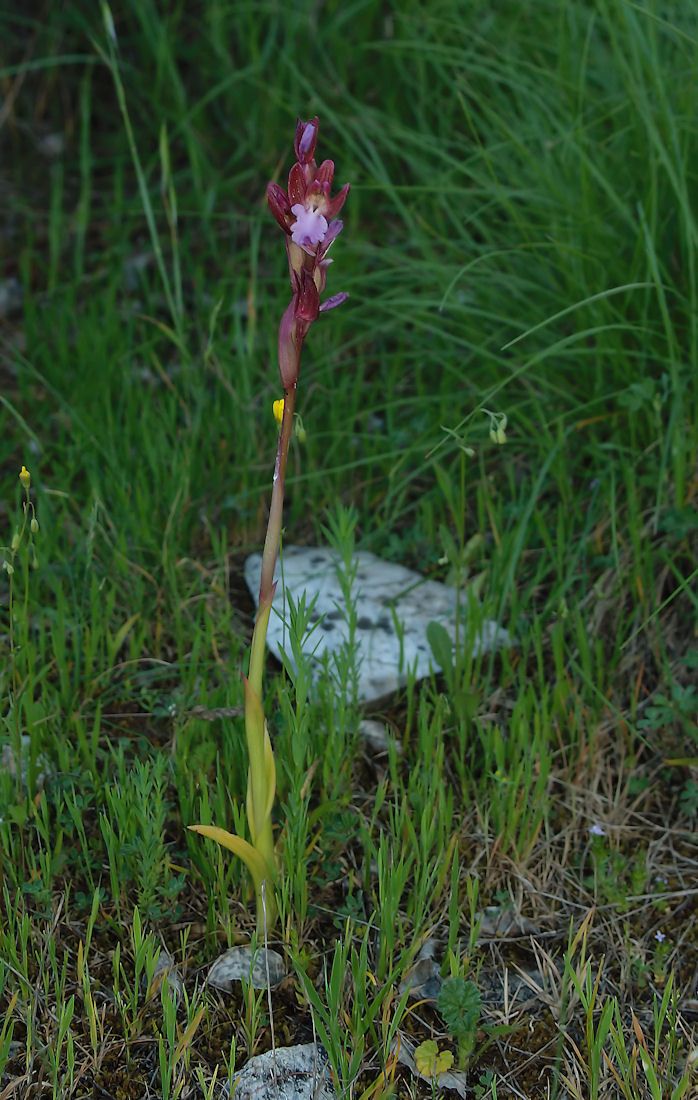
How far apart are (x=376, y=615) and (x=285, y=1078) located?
0.93 meters

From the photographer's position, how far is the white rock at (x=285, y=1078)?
1.42 meters

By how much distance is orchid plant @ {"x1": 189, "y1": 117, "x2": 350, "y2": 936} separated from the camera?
4.14ft

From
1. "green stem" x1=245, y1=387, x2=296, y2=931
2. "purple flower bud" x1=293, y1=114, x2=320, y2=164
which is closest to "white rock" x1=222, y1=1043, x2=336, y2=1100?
"green stem" x1=245, y1=387, x2=296, y2=931

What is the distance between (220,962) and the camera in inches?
61.7

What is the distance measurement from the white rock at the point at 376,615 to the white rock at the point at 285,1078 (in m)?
0.65

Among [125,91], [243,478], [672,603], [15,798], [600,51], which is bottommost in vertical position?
[15,798]

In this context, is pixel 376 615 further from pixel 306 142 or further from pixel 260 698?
pixel 306 142

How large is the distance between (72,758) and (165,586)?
0.46m

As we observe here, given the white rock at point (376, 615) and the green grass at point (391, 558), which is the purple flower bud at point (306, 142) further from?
the white rock at point (376, 615)

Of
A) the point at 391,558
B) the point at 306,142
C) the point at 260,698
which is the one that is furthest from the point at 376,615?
the point at 306,142

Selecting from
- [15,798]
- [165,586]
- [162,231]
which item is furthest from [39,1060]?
[162,231]

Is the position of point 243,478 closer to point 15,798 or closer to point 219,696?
point 219,696

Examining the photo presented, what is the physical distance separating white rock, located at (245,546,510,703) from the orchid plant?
1.53 ft

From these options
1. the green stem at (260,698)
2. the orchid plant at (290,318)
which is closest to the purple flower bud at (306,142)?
the orchid plant at (290,318)
